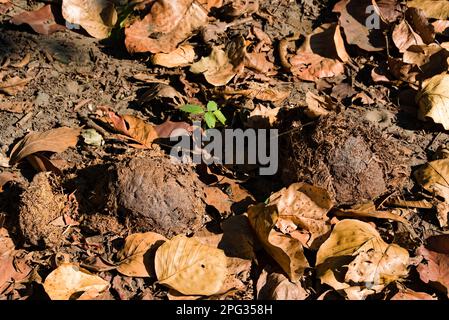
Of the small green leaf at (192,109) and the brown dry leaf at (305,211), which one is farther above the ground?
the small green leaf at (192,109)

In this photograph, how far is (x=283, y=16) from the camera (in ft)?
12.8

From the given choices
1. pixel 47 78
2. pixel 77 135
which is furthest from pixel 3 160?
pixel 47 78

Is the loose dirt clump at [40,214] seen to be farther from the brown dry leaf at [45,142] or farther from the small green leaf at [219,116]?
the small green leaf at [219,116]

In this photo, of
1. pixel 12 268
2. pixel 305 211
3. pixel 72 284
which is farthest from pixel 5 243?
pixel 305 211

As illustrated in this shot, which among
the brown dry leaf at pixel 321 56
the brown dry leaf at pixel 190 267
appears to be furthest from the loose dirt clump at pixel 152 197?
the brown dry leaf at pixel 321 56

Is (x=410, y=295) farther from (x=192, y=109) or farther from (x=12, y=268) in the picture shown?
(x=12, y=268)

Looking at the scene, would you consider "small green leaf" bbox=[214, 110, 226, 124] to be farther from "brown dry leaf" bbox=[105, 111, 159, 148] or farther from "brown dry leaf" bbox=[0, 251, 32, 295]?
"brown dry leaf" bbox=[0, 251, 32, 295]

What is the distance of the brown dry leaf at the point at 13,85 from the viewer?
10.8ft

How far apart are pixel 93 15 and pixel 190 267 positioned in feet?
6.25

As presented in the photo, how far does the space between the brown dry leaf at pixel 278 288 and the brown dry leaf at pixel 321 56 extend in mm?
1422

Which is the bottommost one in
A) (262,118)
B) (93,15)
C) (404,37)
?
(262,118)

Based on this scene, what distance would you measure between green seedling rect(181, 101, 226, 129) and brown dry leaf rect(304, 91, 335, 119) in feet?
1.56

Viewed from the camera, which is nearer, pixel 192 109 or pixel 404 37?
pixel 192 109

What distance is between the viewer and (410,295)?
2600mm
